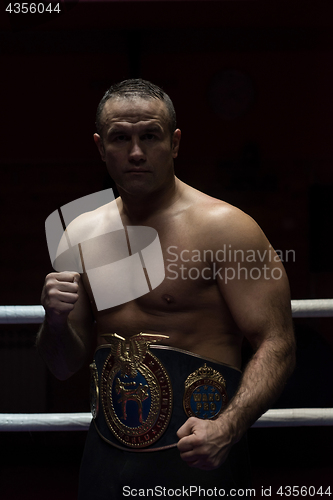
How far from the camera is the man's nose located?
3.57 feet

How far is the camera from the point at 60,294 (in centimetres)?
106

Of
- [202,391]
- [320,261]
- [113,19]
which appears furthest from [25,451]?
[113,19]

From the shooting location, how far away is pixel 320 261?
9.22 feet

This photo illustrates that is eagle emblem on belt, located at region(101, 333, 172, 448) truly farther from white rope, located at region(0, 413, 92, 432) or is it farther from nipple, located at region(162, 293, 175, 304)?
white rope, located at region(0, 413, 92, 432)

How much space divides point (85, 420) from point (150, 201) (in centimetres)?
61

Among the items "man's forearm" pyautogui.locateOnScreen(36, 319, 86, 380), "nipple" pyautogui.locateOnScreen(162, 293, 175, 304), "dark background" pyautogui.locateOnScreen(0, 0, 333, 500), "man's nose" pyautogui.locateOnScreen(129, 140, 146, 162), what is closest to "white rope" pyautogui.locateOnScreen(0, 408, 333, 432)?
"man's forearm" pyautogui.locateOnScreen(36, 319, 86, 380)

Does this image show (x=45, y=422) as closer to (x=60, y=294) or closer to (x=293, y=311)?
(x=60, y=294)

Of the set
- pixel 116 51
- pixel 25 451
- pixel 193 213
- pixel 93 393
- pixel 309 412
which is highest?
pixel 116 51

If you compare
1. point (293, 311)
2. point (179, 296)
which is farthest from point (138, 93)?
point (293, 311)

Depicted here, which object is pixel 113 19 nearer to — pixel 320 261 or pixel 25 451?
pixel 320 261

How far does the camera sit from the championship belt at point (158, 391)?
1.11m

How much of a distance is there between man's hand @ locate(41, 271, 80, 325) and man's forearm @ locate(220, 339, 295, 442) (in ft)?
1.17

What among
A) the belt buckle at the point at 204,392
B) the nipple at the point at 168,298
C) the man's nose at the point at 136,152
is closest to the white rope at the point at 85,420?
the belt buckle at the point at 204,392

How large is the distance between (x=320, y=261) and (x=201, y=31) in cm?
128
